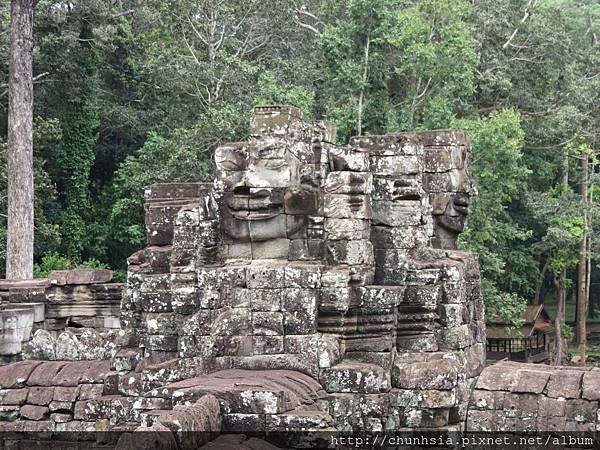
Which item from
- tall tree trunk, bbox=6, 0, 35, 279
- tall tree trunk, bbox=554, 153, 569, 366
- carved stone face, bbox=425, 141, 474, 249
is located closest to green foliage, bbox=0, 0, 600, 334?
tall tree trunk, bbox=554, 153, 569, 366

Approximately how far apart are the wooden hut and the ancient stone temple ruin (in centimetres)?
1453

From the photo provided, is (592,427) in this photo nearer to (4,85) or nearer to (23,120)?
(23,120)

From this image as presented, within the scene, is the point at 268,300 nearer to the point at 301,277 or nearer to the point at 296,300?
the point at 296,300

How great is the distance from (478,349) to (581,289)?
788 inches

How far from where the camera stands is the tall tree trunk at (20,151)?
2106 centimetres

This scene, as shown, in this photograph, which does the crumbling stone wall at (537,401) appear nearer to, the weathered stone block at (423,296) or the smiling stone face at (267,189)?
the weathered stone block at (423,296)

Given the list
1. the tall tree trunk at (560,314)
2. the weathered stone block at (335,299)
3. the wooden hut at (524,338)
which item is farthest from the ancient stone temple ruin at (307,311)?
the tall tree trunk at (560,314)

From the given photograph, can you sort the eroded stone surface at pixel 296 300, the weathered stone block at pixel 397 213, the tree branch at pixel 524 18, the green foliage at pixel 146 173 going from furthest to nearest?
the tree branch at pixel 524 18 → the green foliage at pixel 146 173 → the weathered stone block at pixel 397 213 → the eroded stone surface at pixel 296 300

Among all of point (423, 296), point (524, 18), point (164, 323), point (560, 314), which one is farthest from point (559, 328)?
point (164, 323)

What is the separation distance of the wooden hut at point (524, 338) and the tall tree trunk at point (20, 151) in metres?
11.5

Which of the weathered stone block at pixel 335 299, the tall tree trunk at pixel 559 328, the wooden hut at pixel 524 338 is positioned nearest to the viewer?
the weathered stone block at pixel 335 299

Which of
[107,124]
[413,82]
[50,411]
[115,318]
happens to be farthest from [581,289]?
[50,411]

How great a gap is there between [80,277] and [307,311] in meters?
5.61

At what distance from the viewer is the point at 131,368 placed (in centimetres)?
1063
